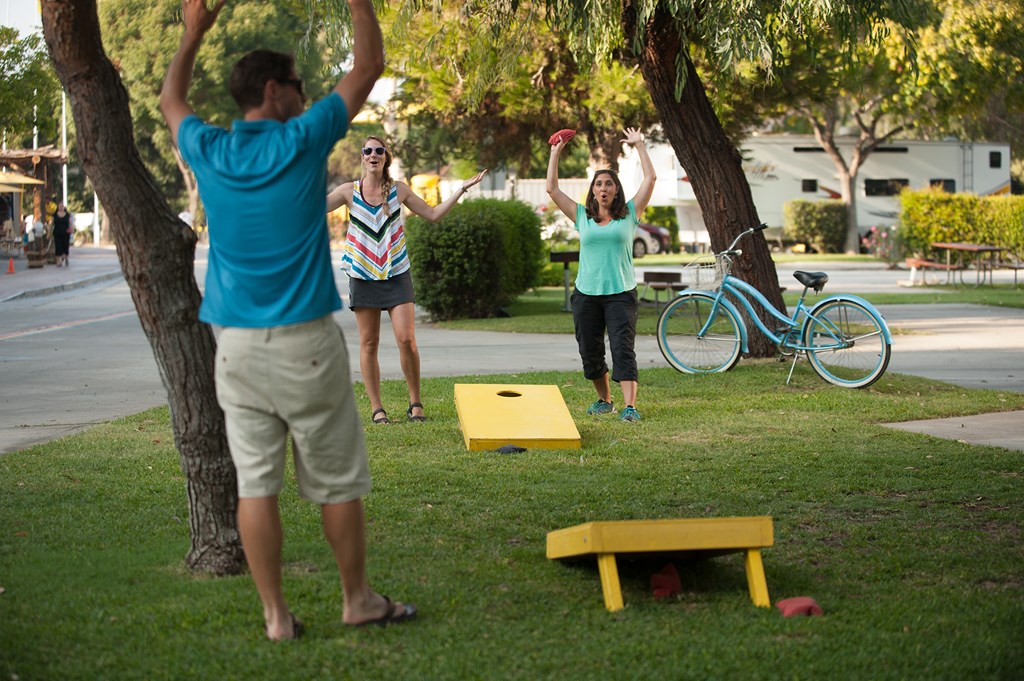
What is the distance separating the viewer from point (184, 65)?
14.6 ft

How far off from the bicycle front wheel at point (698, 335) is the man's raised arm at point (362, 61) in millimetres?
7224

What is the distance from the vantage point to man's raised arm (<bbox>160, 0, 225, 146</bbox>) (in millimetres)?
4340

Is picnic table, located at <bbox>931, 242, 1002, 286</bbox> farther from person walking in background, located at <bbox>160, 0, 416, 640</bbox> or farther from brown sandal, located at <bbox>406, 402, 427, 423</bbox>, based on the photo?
person walking in background, located at <bbox>160, 0, 416, 640</bbox>

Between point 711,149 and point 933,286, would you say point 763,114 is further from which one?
point 711,149

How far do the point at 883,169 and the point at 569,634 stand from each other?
49.0m

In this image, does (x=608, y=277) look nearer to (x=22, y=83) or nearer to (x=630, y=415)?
(x=630, y=415)

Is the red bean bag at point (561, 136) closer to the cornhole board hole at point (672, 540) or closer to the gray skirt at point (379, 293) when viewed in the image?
the gray skirt at point (379, 293)

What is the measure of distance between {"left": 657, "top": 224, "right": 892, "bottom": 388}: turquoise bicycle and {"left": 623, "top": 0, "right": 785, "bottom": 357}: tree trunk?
326mm

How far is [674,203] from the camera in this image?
5041 cm

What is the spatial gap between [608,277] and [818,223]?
3965 centimetres

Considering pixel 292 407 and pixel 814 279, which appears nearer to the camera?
pixel 292 407

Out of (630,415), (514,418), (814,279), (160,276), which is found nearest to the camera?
(160,276)

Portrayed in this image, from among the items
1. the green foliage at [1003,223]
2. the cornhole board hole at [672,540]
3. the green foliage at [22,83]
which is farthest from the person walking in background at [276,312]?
the green foliage at [1003,223]

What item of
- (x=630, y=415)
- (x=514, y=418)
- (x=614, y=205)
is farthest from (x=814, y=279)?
(x=514, y=418)
